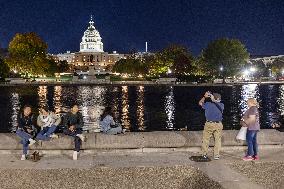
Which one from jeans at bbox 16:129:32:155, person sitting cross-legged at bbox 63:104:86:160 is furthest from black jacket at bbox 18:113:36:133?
person sitting cross-legged at bbox 63:104:86:160

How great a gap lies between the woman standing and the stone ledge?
76.9 inches

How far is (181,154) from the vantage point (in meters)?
15.3

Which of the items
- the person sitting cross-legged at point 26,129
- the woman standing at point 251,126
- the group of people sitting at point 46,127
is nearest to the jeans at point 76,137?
the group of people sitting at point 46,127

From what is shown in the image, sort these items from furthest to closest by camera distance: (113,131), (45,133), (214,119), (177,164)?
(113,131) < (45,133) < (214,119) < (177,164)

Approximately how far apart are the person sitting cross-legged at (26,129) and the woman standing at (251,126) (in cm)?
689

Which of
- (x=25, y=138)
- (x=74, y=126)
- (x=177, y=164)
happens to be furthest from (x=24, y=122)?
(x=177, y=164)

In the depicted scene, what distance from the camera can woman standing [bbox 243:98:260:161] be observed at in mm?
14305

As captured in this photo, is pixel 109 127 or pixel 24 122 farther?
pixel 109 127

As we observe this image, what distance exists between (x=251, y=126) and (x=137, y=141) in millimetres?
3983

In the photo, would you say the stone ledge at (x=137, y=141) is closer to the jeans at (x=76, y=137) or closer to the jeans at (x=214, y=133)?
the jeans at (x=76, y=137)

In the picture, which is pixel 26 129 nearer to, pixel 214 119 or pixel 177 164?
pixel 177 164

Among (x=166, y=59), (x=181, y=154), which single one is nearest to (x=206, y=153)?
(x=181, y=154)

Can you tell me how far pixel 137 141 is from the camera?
631 inches

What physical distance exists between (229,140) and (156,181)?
18.0 feet
